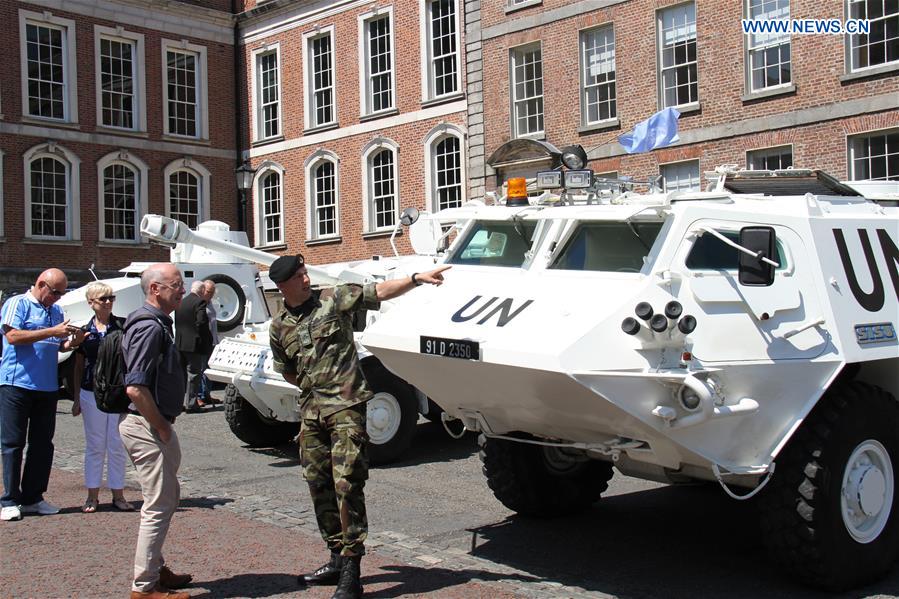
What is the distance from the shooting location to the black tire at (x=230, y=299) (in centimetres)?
1567

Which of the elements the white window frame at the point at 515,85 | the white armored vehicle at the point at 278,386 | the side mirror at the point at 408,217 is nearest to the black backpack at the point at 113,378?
the white armored vehicle at the point at 278,386

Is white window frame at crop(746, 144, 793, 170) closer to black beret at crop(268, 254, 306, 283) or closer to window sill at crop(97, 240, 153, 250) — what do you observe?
black beret at crop(268, 254, 306, 283)

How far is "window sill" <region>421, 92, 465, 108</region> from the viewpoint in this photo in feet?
Answer: 84.1

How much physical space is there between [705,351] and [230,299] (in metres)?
11.4

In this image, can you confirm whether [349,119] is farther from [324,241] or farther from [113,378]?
[113,378]

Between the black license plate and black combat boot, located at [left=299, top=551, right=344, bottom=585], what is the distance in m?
1.28

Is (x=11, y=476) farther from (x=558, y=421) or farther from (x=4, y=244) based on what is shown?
(x=4, y=244)

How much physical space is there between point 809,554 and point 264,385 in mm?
5673

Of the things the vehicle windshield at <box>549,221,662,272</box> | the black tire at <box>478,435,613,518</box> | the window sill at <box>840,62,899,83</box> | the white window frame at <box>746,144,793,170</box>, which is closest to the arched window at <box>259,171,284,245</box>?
the white window frame at <box>746,144,793,170</box>

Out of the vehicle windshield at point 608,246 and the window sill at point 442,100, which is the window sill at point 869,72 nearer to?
the window sill at point 442,100

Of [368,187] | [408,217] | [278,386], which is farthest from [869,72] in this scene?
[368,187]

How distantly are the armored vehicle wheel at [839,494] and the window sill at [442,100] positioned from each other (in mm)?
20447

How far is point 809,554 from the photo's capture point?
5.59 meters

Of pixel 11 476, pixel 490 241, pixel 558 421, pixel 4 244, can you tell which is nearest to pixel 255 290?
pixel 11 476
